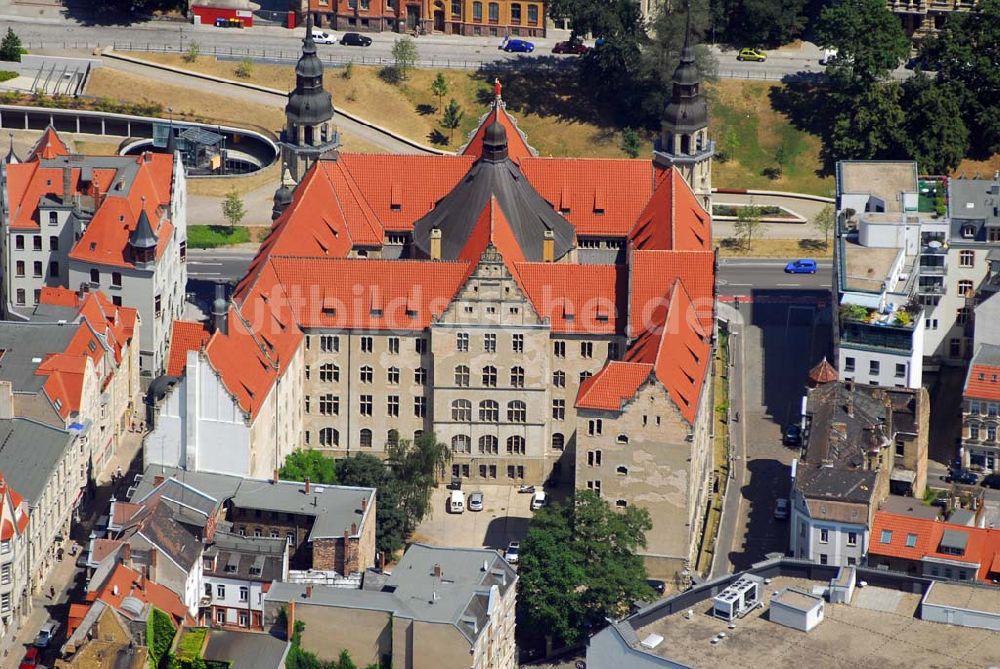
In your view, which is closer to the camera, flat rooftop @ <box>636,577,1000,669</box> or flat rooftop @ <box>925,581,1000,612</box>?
flat rooftop @ <box>636,577,1000,669</box>

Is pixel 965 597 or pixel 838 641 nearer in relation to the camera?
pixel 838 641

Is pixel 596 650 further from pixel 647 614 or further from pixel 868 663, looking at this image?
pixel 868 663

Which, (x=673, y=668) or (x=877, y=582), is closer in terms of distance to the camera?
(x=673, y=668)

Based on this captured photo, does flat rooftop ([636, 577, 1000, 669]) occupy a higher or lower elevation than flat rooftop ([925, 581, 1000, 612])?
lower

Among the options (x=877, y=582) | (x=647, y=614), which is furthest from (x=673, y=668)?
(x=877, y=582)

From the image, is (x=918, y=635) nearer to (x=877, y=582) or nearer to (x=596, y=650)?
(x=877, y=582)
